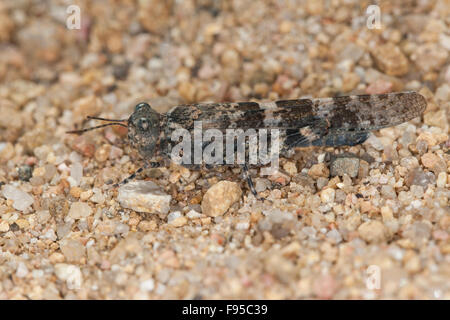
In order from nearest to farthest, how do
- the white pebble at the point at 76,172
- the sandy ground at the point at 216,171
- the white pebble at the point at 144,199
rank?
the sandy ground at the point at 216,171, the white pebble at the point at 144,199, the white pebble at the point at 76,172

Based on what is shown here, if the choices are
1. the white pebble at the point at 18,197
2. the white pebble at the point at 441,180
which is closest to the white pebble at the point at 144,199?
the white pebble at the point at 18,197

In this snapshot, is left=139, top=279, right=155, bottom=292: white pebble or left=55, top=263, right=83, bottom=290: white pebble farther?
left=55, top=263, right=83, bottom=290: white pebble

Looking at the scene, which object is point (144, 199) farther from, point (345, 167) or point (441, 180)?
point (441, 180)

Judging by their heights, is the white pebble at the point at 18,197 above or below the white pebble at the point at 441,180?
below

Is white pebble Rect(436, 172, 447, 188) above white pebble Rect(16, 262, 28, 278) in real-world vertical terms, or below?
above

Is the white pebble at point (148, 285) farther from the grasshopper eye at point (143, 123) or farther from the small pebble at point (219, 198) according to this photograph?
the grasshopper eye at point (143, 123)

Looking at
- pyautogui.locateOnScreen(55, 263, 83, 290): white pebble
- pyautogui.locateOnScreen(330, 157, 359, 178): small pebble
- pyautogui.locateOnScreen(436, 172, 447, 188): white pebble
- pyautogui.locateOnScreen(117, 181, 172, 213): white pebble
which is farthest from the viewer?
pyautogui.locateOnScreen(330, 157, 359, 178): small pebble

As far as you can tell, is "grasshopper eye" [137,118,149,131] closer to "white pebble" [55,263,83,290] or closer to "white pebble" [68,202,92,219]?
"white pebble" [68,202,92,219]

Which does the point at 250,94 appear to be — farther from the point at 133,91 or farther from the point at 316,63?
the point at 133,91

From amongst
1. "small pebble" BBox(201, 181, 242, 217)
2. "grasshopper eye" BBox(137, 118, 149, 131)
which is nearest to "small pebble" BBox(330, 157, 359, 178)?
"small pebble" BBox(201, 181, 242, 217)
